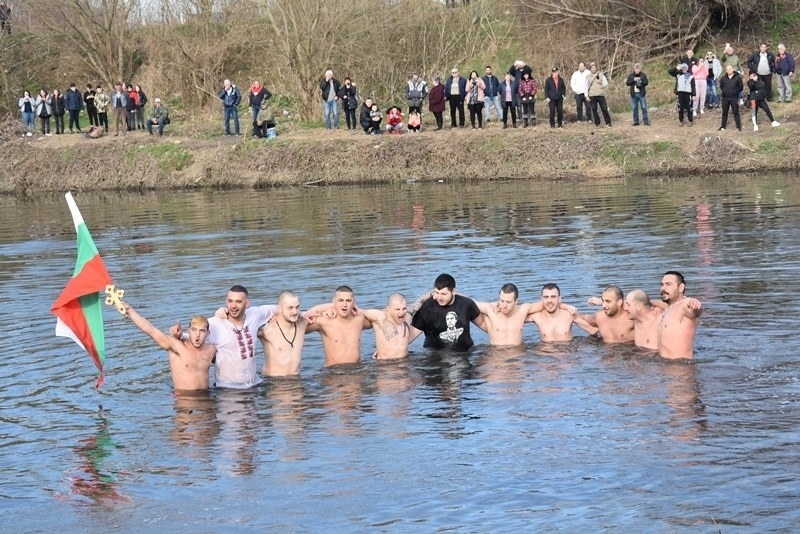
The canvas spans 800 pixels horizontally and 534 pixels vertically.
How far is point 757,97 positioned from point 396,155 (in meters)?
11.2

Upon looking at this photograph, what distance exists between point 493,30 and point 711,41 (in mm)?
9029

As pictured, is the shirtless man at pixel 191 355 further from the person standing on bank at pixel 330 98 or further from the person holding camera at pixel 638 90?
the person standing on bank at pixel 330 98

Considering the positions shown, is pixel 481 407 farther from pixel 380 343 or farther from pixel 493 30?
pixel 493 30

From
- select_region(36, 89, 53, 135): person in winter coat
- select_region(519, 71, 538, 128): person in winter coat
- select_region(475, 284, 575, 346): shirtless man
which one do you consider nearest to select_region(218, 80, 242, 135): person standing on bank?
select_region(36, 89, 53, 135): person in winter coat

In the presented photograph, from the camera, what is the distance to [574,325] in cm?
1703

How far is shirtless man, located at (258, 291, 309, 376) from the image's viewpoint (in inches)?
575

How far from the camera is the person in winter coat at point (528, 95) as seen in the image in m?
37.2

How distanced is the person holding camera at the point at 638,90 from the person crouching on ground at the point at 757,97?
305 centimetres

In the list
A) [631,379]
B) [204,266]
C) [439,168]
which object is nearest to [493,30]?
[439,168]

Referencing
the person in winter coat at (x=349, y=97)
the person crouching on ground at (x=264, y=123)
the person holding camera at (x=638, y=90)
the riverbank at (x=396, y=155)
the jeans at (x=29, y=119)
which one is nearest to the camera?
the riverbank at (x=396, y=155)

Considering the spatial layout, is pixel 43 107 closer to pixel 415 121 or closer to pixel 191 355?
pixel 415 121

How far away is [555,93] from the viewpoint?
3688 centimetres

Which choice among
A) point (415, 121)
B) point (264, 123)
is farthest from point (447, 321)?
point (264, 123)

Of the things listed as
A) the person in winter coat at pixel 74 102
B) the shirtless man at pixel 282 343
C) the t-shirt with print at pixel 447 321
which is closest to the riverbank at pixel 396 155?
the person in winter coat at pixel 74 102
